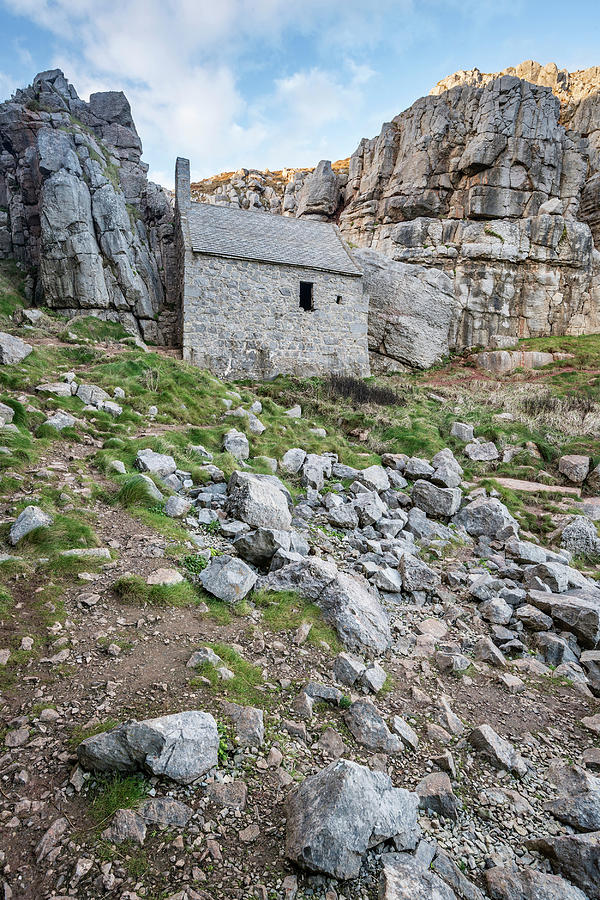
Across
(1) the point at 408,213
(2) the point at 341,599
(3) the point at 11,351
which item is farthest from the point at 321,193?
(2) the point at 341,599

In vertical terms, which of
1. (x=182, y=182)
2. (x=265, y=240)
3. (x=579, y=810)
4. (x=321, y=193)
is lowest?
(x=579, y=810)

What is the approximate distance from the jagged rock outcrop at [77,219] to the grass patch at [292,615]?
20064 mm

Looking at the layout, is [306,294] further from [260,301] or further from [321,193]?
[321,193]

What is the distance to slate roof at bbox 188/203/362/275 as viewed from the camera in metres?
21.0

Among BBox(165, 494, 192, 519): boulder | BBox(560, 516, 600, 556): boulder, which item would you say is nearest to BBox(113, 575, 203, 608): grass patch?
BBox(165, 494, 192, 519): boulder

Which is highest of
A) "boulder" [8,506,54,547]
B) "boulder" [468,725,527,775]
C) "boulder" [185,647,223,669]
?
"boulder" [8,506,54,547]

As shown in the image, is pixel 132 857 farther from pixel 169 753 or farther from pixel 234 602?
pixel 234 602

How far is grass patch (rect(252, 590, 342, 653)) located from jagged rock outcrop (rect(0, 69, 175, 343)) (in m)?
20.1

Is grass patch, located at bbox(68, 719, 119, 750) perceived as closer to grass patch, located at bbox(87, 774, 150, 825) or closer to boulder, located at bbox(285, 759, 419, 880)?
grass patch, located at bbox(87, 774, 150, 825)

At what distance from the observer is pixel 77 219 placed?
21.5 metres

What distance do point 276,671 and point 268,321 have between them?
1861 cm

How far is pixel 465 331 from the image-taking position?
30.9 meters

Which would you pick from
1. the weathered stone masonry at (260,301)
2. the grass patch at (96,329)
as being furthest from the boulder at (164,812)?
the grass patch at (96,329)

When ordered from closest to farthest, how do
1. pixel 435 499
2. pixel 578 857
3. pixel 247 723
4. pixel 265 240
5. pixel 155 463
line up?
1. pixel 578 857
2. pixel 247 723
3. pixel 155 463
4. pixel 435 499
5. pixel 265 240
